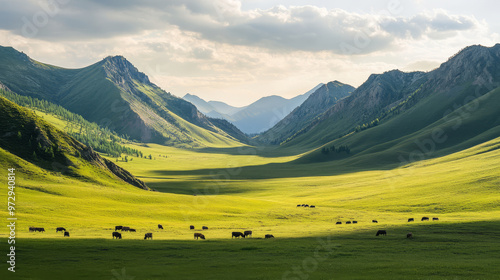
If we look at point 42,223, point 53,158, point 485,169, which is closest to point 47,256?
point 42,223

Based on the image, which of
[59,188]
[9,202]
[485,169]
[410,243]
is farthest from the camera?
[485,169]

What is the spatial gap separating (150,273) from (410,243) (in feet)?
120

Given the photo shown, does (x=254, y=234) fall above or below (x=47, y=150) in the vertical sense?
below

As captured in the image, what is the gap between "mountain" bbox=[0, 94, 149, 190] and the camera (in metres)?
117

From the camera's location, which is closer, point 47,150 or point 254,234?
point 254,234

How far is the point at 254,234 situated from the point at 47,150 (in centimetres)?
9376

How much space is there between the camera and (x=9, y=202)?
77.1 meters

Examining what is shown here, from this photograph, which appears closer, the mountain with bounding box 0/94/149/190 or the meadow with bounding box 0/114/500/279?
the meadow with bounding box 0/114/500/279

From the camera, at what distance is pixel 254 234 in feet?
207

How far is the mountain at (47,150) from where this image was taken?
117 meters

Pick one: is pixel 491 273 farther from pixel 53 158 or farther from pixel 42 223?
pixel 53 158

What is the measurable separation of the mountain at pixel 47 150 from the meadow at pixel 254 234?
5333mm

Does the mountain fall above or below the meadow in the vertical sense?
above

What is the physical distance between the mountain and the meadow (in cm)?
533
